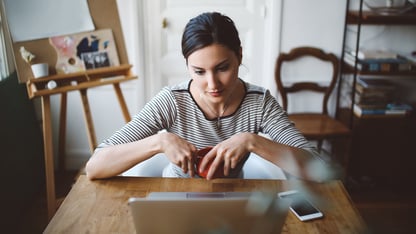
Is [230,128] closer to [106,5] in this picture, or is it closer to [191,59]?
[191,59]

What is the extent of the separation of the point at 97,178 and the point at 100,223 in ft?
0.89

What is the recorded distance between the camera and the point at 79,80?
234cm

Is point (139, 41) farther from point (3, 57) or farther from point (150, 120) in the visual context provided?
point (150, 120)

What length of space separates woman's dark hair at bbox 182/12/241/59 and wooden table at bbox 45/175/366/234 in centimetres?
44

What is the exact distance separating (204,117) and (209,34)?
35cm

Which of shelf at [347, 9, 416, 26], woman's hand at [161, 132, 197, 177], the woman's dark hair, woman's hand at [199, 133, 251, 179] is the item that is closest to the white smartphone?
woman's hand at [199, 133, 251, 179]

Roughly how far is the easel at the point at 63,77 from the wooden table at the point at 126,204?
0.93 metres

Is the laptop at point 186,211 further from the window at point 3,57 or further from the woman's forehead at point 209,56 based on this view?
the window at point 3,57

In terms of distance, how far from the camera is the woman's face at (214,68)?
136 cm

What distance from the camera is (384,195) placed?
2.81 m

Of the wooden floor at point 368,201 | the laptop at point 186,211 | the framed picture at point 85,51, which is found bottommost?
the wooden floor at point 368,201

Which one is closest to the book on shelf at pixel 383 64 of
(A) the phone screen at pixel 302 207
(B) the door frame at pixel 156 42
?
(B) the door frame at pixel 156 42

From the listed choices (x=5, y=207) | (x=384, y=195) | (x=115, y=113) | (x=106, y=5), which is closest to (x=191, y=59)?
(x=106, y=5)

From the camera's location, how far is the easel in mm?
2174
